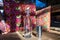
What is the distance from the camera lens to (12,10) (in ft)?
16.4

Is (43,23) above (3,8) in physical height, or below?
below

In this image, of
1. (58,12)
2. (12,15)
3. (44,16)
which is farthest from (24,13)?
(58,12)

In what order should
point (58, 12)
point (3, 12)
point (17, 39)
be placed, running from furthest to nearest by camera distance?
1. point (58, 12)
2. point (3, 12)
3. point (17, 39)

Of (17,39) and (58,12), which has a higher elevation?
(58,12)

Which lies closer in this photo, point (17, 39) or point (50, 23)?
point (17, 39)

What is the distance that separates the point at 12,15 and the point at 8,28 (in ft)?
1.65

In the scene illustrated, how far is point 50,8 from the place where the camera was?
5176 mm

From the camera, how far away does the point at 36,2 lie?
5.24m

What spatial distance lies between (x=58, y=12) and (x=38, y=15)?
785mm

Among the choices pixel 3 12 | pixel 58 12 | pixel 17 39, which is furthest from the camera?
pixel 58 12

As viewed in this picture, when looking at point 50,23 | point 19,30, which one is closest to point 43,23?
point 50,23

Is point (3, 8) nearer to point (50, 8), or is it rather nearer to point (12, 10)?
point (12, 10)

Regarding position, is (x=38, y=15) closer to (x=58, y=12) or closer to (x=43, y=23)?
(x=43, y=23)

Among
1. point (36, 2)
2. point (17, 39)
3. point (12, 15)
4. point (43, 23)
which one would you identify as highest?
point (36, 2)
